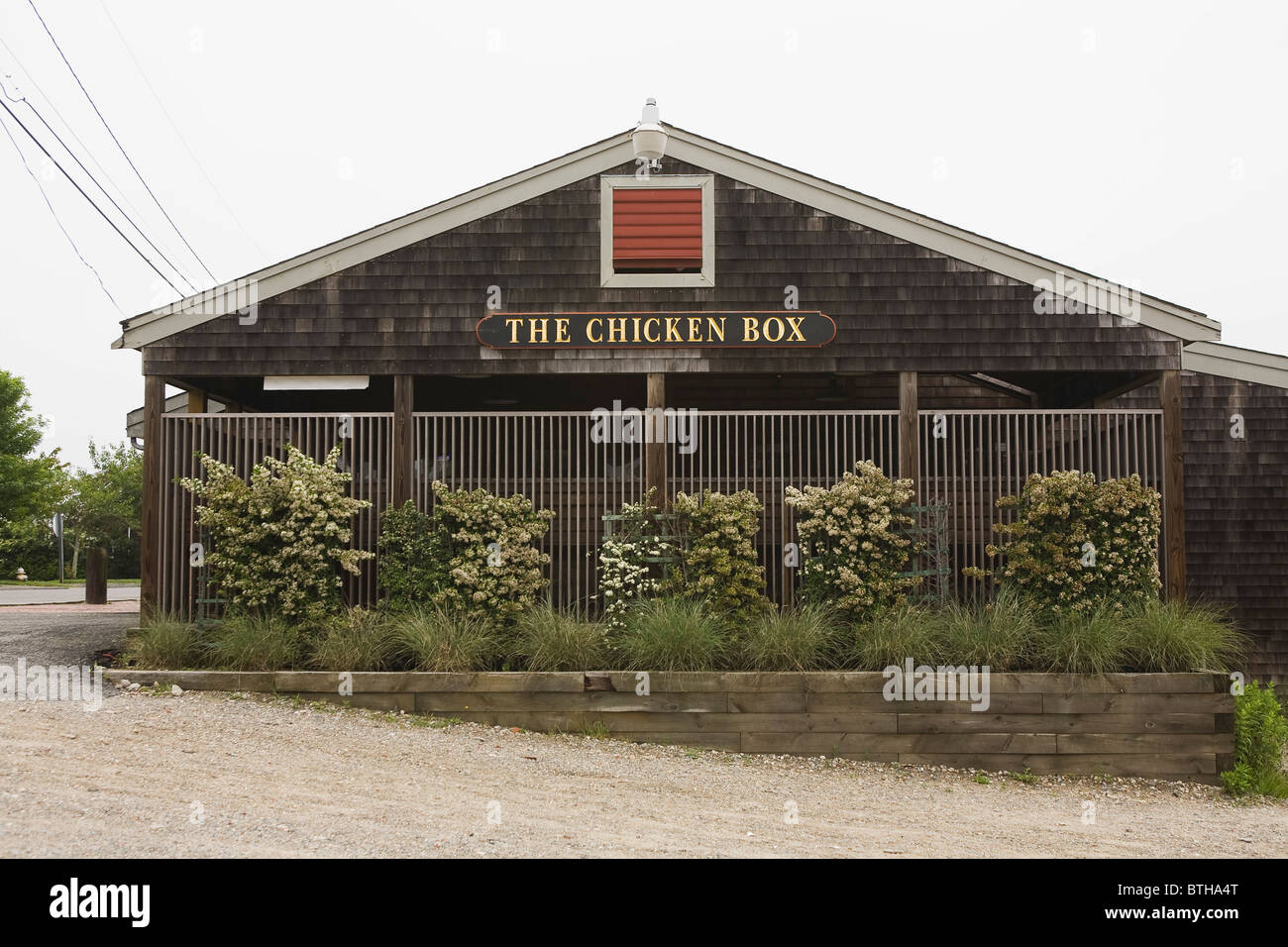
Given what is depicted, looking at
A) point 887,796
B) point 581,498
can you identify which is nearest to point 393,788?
point 887,796

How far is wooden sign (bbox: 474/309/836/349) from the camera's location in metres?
11.2

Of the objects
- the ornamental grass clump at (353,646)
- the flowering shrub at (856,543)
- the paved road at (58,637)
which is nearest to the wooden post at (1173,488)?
the flowering shrub at (856,543)

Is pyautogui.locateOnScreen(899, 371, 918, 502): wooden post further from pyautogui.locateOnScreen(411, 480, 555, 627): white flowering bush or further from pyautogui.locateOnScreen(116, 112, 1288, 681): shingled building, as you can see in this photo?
pyautogui.locateOnScreen(411, 480, 555, 627): white flowering bush

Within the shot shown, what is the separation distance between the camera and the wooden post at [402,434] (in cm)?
1110

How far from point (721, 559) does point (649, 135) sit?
4411mm

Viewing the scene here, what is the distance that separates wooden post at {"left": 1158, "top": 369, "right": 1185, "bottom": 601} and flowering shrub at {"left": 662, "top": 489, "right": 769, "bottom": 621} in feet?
14.6

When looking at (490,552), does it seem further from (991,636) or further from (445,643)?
(991,636)

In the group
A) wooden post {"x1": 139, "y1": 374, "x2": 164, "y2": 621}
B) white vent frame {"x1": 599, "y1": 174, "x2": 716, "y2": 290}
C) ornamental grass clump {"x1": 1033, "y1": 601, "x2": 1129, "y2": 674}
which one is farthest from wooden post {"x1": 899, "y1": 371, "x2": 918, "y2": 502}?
wooden post {"x1": 139, "y1": 374, "x2": 164, "y2": 621}

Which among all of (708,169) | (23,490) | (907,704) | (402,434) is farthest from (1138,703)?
(23,490)

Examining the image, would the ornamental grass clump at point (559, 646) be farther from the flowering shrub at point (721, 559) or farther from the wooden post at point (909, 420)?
the wooden post at point (909, 420)

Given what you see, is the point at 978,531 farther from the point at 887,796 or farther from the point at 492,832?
the point at 492,832

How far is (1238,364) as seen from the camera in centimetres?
1309

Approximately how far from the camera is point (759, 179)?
11.3 meters

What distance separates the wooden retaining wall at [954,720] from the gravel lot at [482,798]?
0.66 feet
